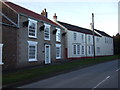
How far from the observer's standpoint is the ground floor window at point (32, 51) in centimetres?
2264

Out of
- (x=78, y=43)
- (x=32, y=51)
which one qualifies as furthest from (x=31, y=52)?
(x=78, y=43)

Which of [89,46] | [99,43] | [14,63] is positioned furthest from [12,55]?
[99,43]

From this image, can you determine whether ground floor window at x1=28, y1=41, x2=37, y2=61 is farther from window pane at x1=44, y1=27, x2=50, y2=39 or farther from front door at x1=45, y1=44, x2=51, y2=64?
window pane at x1=44, y1=27, x2=50, y2=39

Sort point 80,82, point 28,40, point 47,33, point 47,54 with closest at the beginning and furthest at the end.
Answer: point 80,82 → point 28,40 → point 47,54 → point 47,33

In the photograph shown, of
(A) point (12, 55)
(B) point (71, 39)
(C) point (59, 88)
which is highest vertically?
(B) point (71, 39)

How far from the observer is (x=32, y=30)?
934 inches

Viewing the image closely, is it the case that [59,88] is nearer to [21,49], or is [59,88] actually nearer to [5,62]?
[5,62]

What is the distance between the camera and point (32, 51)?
23.4m

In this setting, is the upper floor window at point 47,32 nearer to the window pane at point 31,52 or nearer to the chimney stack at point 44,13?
the window pane at point 31,52

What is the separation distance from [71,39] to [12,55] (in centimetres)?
1995

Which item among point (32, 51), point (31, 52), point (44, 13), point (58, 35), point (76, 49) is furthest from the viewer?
point (76, 49)

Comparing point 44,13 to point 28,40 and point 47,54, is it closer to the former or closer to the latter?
point 47,54

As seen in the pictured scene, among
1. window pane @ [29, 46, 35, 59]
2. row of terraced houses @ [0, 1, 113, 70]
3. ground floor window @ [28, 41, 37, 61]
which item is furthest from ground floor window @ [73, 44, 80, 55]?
window pane @ [29, 46, 35, 59]

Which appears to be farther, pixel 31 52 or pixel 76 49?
pixel 76 49
